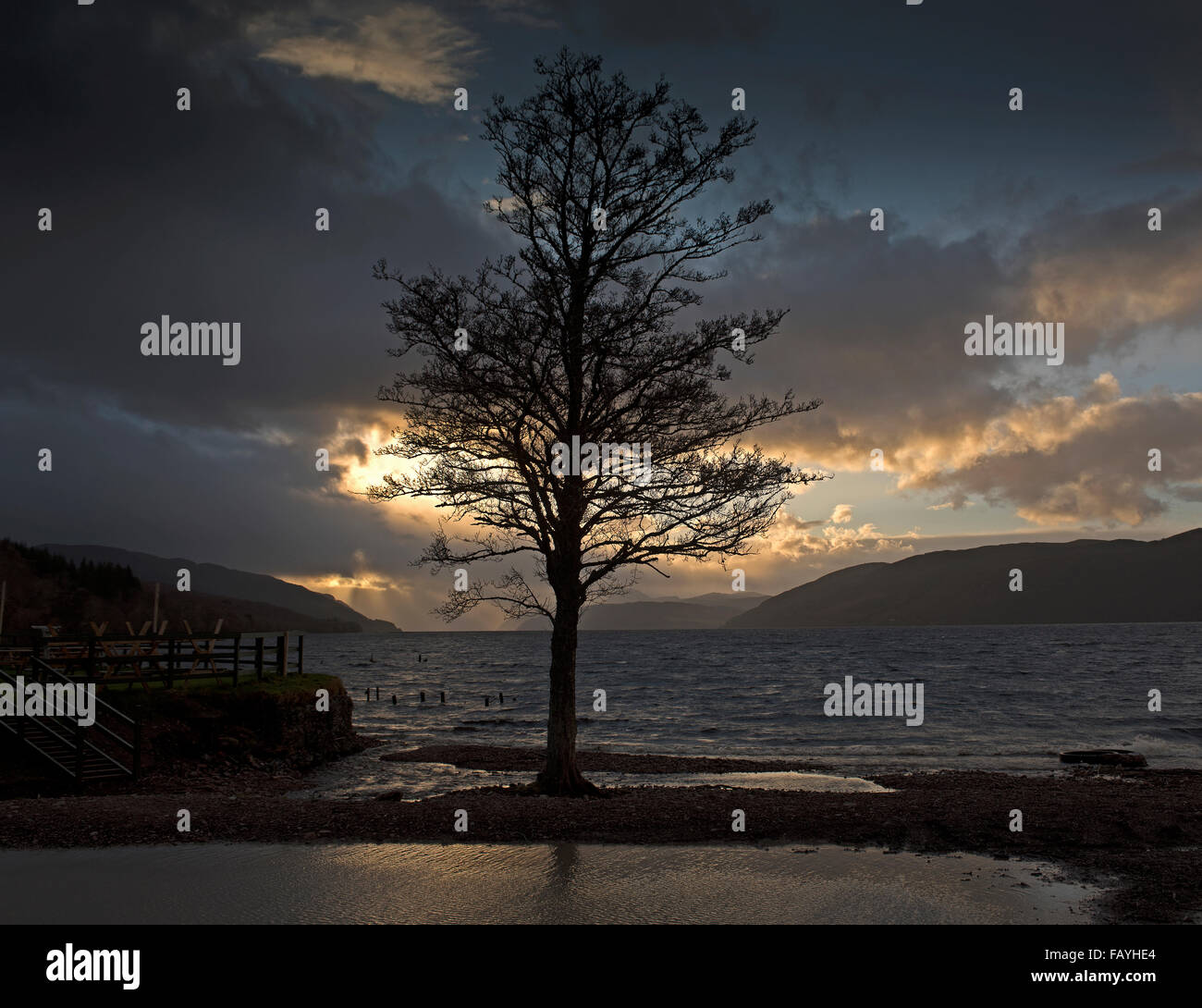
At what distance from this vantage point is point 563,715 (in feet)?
60.8

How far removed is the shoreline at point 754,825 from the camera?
11.4 metres

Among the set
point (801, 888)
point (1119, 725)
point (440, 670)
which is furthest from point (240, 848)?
point (440, 670)

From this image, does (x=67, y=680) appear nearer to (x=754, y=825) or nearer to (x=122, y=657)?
(x=122, y=657)

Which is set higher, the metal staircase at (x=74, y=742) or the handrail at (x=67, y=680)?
the handrail at (x=67, y=680)

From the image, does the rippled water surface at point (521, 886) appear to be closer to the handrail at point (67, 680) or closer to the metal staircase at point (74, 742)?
the metal staircase at point (74, 742)

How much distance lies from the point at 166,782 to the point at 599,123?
20876 millimetres

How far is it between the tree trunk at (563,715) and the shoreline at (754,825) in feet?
2.64

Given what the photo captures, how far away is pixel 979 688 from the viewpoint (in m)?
65.0

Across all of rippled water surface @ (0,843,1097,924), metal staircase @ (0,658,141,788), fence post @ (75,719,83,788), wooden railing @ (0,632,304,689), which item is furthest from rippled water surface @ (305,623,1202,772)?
rippled water surface @ (0,843,1097,924)

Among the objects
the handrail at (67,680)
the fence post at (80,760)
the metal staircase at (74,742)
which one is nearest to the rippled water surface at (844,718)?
the handrail at (67,680)

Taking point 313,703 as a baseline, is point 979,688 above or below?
below

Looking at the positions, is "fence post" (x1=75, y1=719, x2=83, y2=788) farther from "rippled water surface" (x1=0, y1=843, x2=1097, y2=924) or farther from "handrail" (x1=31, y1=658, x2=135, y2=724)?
"rippled water surface" (x1=0, y1=843, x2=1097, y2=924)

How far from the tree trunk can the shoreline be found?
2.64 feet
